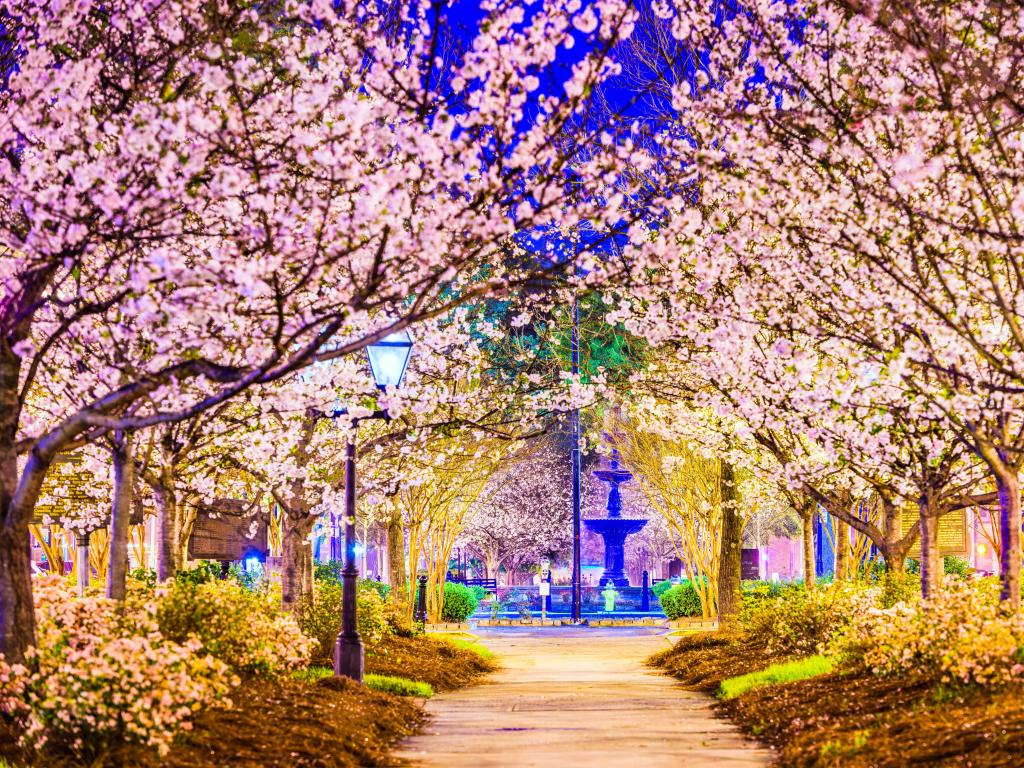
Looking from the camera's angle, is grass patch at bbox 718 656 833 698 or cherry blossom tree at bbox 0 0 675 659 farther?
grass patch at bbox 718 656 833 698

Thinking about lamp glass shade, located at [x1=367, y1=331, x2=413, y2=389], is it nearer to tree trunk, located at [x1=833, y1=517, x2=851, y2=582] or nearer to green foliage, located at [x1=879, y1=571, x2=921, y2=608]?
green foliage, located at [x1=879, y1=571, x2=921, y2=608]

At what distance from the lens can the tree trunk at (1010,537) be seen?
10.8 m

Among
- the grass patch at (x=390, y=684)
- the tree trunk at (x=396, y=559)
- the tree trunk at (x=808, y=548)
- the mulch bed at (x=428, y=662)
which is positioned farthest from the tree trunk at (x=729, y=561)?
the grass patch at (x=390, y=684)

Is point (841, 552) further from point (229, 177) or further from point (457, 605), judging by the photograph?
point (229, 177)

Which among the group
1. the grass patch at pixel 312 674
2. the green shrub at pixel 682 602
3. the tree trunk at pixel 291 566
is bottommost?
the green shrub at pixel 682 602

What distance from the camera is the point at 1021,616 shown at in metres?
9.23

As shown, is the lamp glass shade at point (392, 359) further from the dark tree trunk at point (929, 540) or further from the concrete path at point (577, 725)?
the dark tree trunk at point (929, 540)

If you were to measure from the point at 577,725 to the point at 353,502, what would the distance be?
3740 mm

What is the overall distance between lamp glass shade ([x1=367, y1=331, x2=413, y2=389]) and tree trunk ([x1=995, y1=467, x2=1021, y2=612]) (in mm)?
6338

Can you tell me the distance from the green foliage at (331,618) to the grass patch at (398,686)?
1.28 m

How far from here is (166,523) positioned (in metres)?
13.4

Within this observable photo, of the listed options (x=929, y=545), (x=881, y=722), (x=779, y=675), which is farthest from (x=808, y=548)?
(x=881, y=722)

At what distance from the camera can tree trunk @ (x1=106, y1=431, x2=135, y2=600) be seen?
11352mm

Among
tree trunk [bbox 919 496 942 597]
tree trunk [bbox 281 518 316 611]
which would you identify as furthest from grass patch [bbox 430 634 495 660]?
tree trunk [bbox 919 496 942 597]
